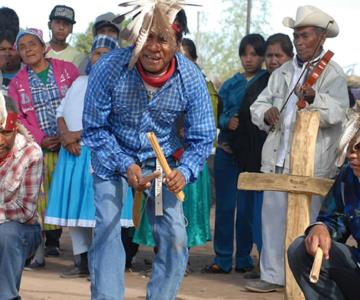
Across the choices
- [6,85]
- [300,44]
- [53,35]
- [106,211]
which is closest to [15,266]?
[106,211]

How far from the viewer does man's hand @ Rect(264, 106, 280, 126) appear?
8.52m

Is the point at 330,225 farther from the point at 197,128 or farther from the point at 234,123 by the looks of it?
the point at 234,123

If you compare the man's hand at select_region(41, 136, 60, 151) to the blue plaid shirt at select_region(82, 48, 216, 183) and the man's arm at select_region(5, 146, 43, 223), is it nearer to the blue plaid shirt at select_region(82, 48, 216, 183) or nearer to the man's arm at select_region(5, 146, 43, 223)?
the man's arm at select_region(5, 146, 43, 223)

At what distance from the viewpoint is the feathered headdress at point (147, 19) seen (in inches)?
258

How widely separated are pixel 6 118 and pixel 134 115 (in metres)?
0.95

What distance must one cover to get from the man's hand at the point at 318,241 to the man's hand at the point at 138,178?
1014mm

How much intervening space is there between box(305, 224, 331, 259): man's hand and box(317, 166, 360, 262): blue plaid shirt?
14cm

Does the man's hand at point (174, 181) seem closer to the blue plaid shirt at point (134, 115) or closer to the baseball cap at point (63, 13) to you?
the blue plaid shirt at point (134, 115)

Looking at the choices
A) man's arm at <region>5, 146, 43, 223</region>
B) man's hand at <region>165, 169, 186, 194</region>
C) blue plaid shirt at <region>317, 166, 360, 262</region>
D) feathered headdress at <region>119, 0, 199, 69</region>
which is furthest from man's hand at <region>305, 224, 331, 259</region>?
man's arm at <region>5, 146, 43, 223</region>

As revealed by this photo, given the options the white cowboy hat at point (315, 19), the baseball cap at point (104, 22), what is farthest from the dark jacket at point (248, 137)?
the baseball cap at point (104, 22)

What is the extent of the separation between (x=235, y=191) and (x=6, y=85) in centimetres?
243

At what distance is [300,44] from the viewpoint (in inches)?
332

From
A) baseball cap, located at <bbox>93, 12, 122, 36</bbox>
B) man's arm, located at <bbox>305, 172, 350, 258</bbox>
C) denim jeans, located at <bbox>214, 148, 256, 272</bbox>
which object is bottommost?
denim jeans, located at <bbox>214, 148, 256, 272</bbox>

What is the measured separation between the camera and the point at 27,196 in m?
7.11
